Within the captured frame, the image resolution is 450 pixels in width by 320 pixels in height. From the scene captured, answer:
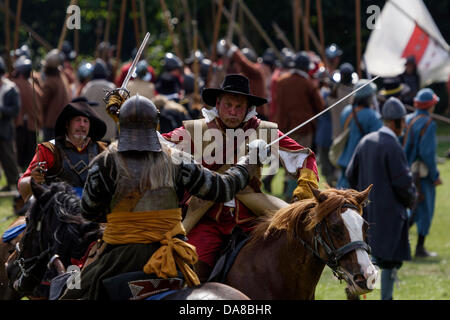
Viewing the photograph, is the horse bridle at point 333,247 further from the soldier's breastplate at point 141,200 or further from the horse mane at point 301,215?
the soldier's breastplate at point 141,200

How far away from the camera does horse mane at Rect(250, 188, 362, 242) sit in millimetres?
4855

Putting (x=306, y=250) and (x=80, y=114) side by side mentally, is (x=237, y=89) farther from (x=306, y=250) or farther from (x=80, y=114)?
(x=80, y=114)

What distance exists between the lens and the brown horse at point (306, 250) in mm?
4746

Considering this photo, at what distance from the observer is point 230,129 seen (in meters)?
5.66

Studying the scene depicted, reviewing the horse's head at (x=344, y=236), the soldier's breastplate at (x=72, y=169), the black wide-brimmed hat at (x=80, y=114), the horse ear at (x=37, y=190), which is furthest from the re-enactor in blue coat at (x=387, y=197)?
the horse ear at (x=37, y=190)

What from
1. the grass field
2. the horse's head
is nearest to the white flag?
the grass field

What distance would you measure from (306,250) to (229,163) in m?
0.81

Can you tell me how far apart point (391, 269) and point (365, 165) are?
36.3 inches

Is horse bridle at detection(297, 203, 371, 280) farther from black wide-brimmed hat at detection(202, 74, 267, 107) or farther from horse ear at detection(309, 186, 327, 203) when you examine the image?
black wide-brimmed hat at detection(202, 74, 267, 107)

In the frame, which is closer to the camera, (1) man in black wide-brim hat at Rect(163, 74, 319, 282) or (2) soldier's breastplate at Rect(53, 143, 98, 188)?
(1) man in black wide-brim hat at Rect(163, 74, 319, 282)

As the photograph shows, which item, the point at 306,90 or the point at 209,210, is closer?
the point at 209,210
